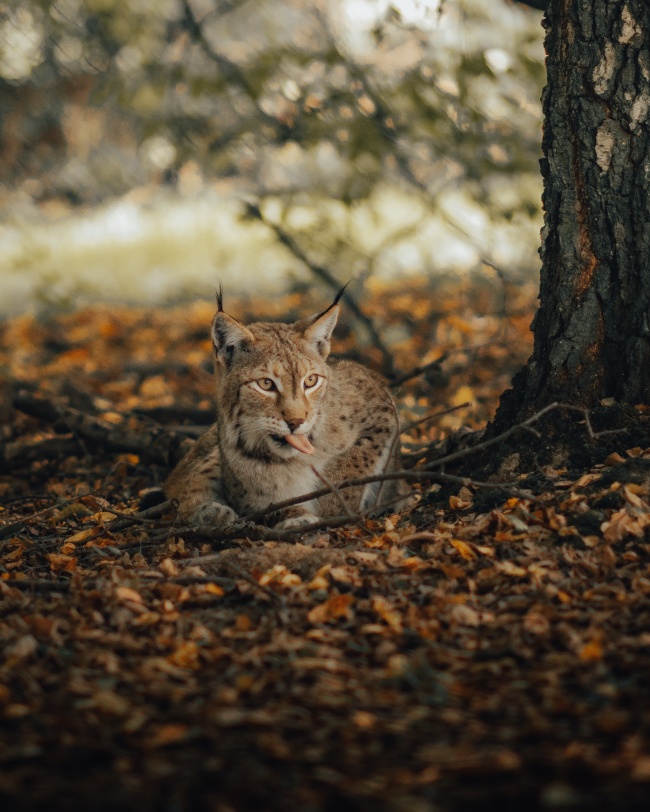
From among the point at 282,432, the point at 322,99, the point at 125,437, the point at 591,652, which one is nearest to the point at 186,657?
the point at 591,652

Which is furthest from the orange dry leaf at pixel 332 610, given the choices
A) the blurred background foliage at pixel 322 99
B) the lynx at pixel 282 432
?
the blurred background foliage at pixel 322 99

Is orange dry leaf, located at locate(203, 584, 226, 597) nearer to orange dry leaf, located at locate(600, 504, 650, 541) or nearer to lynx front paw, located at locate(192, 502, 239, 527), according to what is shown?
lynx front paw, located at locate(192, 502, 239, 527)

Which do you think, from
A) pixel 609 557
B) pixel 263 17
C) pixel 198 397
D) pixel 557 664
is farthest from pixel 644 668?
pixel 263 17

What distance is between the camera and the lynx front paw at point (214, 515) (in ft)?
16.6

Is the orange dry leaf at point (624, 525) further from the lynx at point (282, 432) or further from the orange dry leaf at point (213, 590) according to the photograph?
the orange dry leaf at point (213, 590)

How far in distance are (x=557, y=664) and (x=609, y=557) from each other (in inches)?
31.7

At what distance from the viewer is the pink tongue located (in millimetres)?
5012

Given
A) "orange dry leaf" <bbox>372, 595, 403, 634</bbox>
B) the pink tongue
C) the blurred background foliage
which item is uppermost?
the blurred background foliage

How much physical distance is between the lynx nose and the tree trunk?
1289 mm

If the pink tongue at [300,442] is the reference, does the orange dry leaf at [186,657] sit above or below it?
below

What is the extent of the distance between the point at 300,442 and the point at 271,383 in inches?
14.1

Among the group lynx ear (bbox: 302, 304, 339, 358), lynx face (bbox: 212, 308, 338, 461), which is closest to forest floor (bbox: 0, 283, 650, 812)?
lynx face (bbox: 212, 308, 338, 461)

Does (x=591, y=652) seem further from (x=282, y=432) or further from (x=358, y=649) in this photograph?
(x=282, y=432)

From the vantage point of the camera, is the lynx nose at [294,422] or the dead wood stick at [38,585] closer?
the dead wood stick at [38,585]
